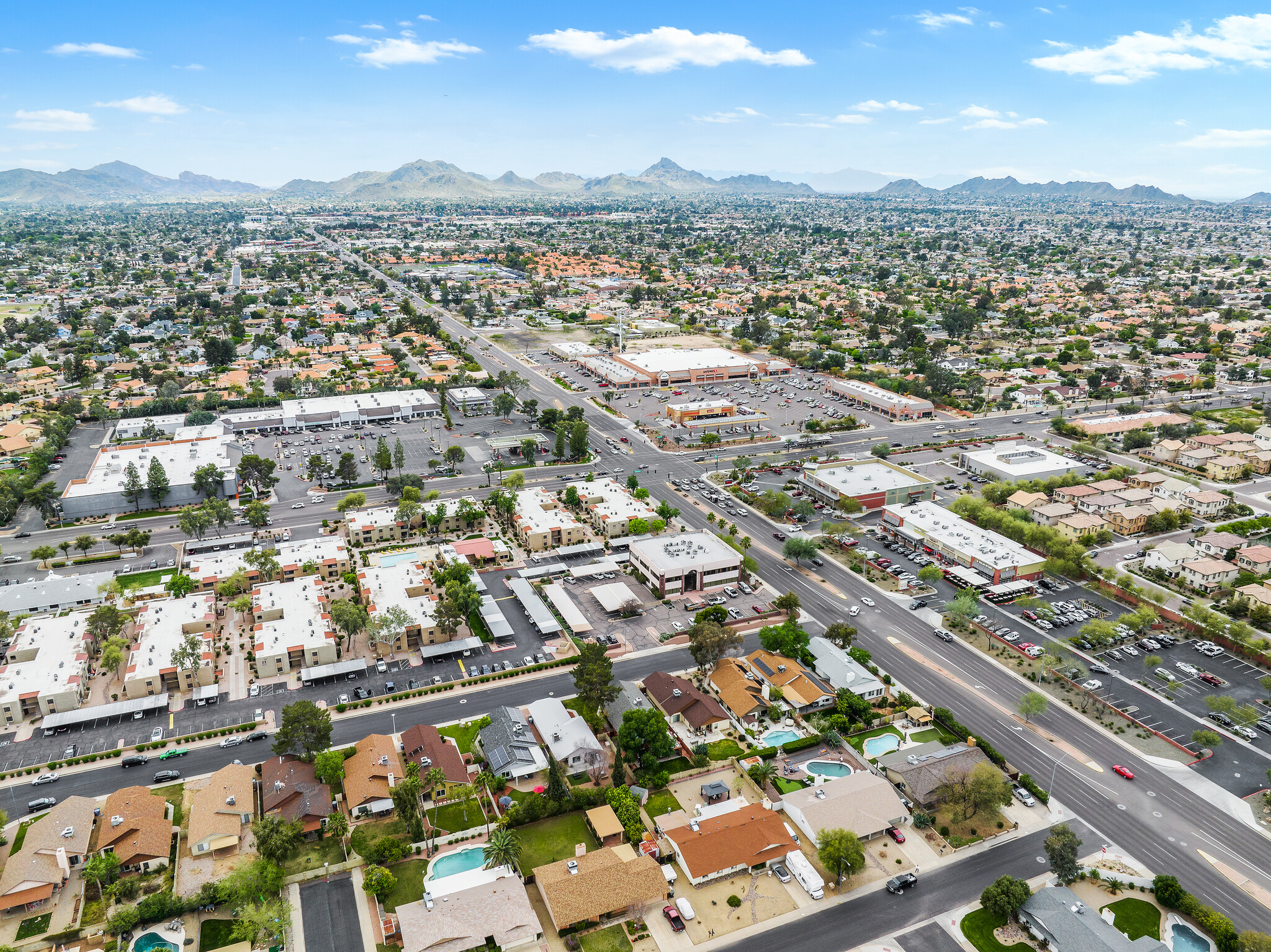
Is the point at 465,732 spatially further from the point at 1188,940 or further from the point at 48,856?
the point at 1188,940

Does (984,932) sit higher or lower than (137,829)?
lower

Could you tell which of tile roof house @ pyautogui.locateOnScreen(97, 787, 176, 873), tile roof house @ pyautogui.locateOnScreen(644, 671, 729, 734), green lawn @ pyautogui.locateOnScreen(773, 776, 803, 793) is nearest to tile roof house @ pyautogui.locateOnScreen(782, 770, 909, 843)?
green lawn @ pyautogui.locateOnScreen(773, 776, 803, 793)

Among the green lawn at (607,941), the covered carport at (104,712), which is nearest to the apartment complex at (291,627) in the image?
the covered carport at (104,712)

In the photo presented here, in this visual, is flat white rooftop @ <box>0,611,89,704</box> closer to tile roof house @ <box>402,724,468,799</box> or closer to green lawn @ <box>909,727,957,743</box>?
tile roof house @ <box>402,724,468,799</box>

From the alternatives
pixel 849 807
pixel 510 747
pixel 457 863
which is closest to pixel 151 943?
pixel 457 863

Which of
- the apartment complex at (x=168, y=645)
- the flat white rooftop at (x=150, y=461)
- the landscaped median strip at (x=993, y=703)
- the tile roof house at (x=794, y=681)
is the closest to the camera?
the landscaped median strip at (x=993, y=703)

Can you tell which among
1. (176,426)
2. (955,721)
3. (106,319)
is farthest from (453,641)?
(106,319)

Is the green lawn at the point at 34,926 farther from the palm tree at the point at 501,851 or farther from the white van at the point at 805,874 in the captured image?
the white van at the point at 805,874
